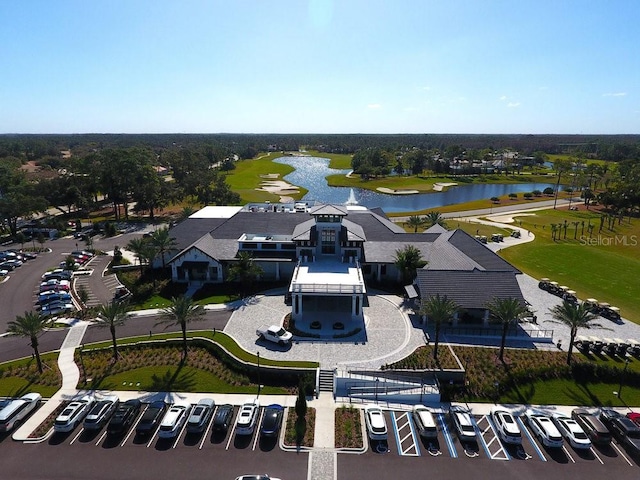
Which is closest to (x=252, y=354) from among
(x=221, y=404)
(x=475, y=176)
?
(x=221, y=404)

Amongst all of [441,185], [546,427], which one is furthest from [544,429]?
[441,185]

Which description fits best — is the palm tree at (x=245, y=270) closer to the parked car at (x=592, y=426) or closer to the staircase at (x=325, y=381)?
the staircase at (x=325, y=381)

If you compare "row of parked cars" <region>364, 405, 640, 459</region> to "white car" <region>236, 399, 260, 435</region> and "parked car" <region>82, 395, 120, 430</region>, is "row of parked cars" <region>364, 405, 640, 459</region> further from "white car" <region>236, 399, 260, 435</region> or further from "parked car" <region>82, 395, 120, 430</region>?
"parked car" <region>82, 395, 120, 430</region>

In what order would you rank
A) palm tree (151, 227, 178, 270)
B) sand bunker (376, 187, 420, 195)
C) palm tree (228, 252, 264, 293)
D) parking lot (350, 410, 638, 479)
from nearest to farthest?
1. parking lot (350, 410, 638, 479)
2. palm tree (228, 252, 264, 293)
3. palm tree (151, 227, 178, 270)
4. sand bunker (376, 187, 420, 195)

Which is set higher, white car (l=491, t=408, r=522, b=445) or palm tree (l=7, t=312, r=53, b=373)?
palm tree (l=7, t=312, r=53, b=373)

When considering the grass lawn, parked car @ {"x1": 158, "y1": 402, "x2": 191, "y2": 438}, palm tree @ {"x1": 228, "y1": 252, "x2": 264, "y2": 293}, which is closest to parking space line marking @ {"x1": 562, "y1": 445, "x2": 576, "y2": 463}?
the grass lawn

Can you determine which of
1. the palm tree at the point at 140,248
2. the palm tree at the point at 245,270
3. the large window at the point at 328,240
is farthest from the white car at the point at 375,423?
the palm tree at the point at 140,248

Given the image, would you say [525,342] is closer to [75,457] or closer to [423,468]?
[423,468]
